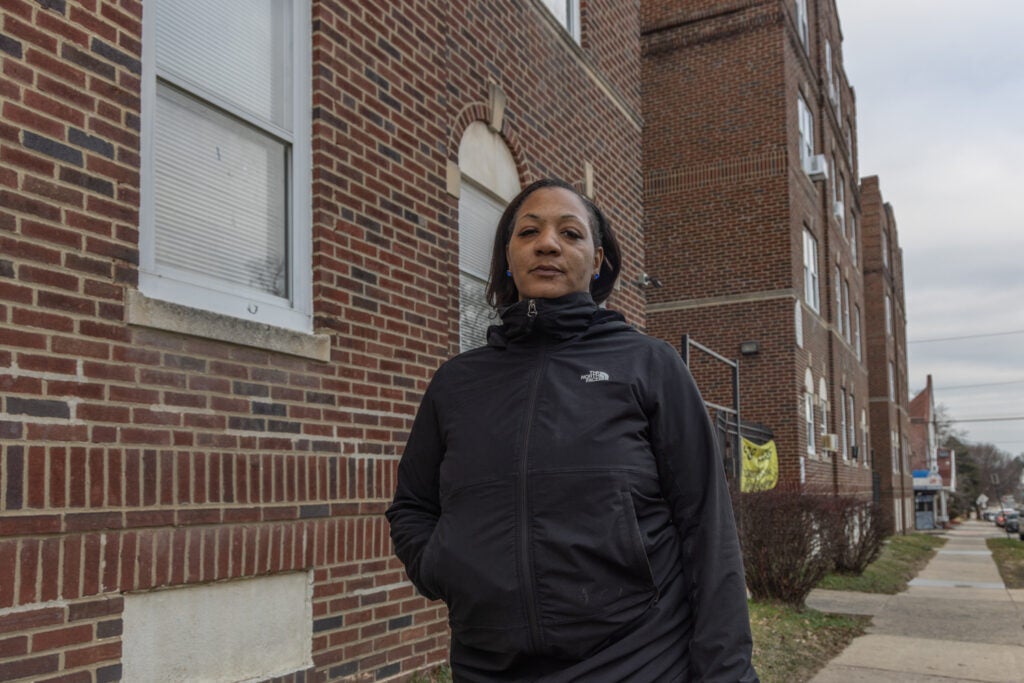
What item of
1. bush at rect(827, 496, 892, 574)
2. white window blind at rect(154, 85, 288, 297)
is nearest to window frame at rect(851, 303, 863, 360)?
bush at rect(827, 496, 892, 574)

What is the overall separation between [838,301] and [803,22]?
21.6ft

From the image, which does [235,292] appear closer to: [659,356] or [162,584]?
[162,584]

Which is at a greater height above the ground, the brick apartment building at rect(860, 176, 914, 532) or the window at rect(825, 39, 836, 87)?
the window at rect(825, 39, 836, 87)

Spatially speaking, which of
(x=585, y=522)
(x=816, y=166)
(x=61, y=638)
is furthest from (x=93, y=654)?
(x=816, y=166)

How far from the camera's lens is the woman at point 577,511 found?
76.8 inches

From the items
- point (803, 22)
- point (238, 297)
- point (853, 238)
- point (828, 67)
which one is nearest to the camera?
point (238, 297)

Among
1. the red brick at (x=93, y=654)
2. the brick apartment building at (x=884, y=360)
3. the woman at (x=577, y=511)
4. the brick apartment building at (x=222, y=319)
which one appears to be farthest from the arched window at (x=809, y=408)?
the woman at (x=577, y=511)

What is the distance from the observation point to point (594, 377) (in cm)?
211

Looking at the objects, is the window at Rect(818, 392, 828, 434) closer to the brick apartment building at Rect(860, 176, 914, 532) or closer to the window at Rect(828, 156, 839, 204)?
the window at Rect(828, 156, 839, 204)

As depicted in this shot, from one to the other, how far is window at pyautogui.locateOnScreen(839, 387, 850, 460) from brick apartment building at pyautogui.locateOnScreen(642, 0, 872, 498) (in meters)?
1.09

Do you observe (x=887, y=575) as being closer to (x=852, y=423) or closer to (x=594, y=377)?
(x=852, y=423)

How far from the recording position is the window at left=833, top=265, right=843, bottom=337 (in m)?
22.5

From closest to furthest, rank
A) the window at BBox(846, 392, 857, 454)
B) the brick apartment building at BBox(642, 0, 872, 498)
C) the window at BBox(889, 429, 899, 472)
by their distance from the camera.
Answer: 1. the brick apartment building at BBox(642, 0, 872, 498)
2. the window at BBox(846, 392, 857, 454)
3. the window at BBox(889, 429, 899, 472)

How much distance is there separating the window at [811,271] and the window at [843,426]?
2685 mm
